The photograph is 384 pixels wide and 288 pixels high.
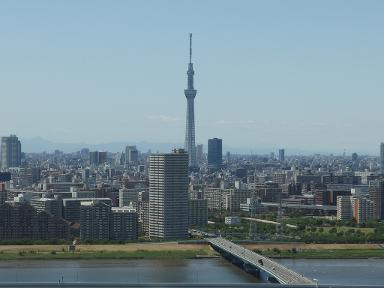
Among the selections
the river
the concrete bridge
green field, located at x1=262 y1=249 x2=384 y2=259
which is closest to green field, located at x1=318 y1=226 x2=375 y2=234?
green field, located at x1=262 y1=249 x2=384 y2=259

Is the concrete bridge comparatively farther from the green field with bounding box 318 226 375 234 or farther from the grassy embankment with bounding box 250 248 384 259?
the green field with bounding box 318 226 375 234

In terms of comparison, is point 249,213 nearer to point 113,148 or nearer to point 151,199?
point 151,199

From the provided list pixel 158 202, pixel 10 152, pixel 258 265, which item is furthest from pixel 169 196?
pixel 10 152

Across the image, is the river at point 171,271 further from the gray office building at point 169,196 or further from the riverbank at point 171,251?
the gray office building at point 169,196

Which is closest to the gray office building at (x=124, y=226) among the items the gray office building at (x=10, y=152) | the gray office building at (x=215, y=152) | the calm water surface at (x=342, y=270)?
the calm water surface at (x=342, y=270)

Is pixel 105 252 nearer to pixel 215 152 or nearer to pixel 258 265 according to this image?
pixel 258 265
